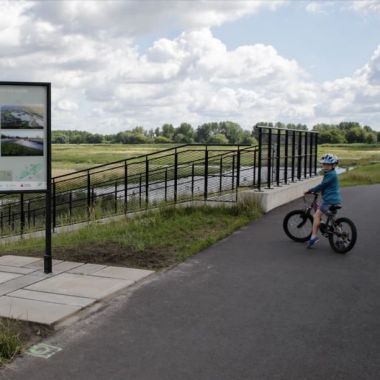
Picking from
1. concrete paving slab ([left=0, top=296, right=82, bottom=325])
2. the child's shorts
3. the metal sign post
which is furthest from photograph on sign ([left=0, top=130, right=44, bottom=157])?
the child's shorts

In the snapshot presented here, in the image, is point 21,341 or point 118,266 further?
point 118,266

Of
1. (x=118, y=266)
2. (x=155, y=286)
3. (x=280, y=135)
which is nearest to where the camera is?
(x=155, y=286)

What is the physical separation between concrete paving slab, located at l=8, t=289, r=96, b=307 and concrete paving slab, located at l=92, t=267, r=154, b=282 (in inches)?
34.8

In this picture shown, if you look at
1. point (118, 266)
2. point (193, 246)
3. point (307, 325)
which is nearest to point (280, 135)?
point (193, 246)

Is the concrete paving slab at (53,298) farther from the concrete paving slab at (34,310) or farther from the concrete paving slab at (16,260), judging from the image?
the concrete paving slab at (16,260)

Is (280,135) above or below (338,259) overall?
above

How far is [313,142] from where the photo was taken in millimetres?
17609

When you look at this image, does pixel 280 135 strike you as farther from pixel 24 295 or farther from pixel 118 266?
pixel 24 295

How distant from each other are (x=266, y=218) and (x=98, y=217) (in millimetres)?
4451

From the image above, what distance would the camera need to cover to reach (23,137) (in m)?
6.45

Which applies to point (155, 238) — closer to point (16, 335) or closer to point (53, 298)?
point (53, 298)

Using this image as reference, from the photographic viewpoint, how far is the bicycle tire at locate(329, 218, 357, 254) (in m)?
7.99

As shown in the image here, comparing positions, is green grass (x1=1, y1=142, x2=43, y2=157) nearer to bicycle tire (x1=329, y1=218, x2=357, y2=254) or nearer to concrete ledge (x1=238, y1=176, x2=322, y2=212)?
bicycle tire (x1=329, y1=218, x2=357, y2=254)

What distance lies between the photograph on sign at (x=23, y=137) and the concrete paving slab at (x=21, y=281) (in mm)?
1000
